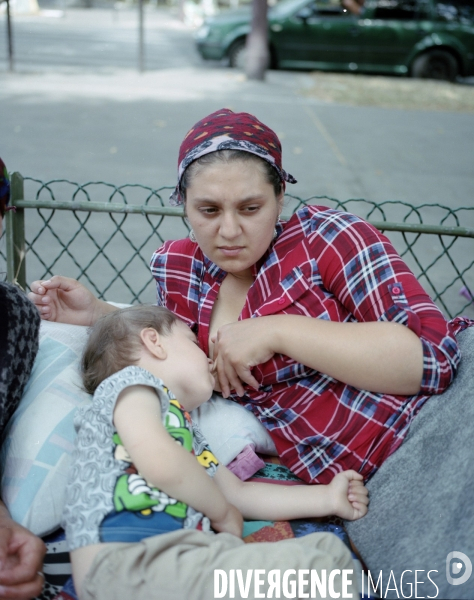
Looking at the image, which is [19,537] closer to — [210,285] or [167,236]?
[210,285]

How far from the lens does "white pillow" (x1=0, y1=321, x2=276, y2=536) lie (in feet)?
6.17

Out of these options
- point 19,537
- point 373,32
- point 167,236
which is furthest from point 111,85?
point 19,537

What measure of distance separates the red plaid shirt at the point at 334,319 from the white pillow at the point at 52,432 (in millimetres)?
111

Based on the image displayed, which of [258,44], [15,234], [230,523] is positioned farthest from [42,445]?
[258,44]

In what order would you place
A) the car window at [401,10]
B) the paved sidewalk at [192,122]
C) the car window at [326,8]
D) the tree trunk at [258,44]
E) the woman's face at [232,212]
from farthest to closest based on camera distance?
the car window at [401,10], the car window at [326,8], the tree trunk at [258,44], the paved sidewalk at [192,122], the woman's face at [232,212]

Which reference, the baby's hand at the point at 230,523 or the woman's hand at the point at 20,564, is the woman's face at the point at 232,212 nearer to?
the baby's hand at the point at 230,523

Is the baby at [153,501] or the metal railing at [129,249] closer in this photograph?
the baby at [153,501]

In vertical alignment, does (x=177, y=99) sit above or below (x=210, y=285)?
below

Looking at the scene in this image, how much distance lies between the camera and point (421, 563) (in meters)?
1.65

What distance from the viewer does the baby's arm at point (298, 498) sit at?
2020 millimetres

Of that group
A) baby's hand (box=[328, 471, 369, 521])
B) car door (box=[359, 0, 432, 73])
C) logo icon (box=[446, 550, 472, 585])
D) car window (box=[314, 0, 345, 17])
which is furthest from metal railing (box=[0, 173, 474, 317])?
car door (box=[359, 0, 432, 73])

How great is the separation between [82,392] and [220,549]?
0.76m

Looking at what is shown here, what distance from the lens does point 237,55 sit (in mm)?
13797

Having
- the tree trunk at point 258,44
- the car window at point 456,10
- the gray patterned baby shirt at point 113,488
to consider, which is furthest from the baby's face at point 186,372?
the car window at point 456,10
